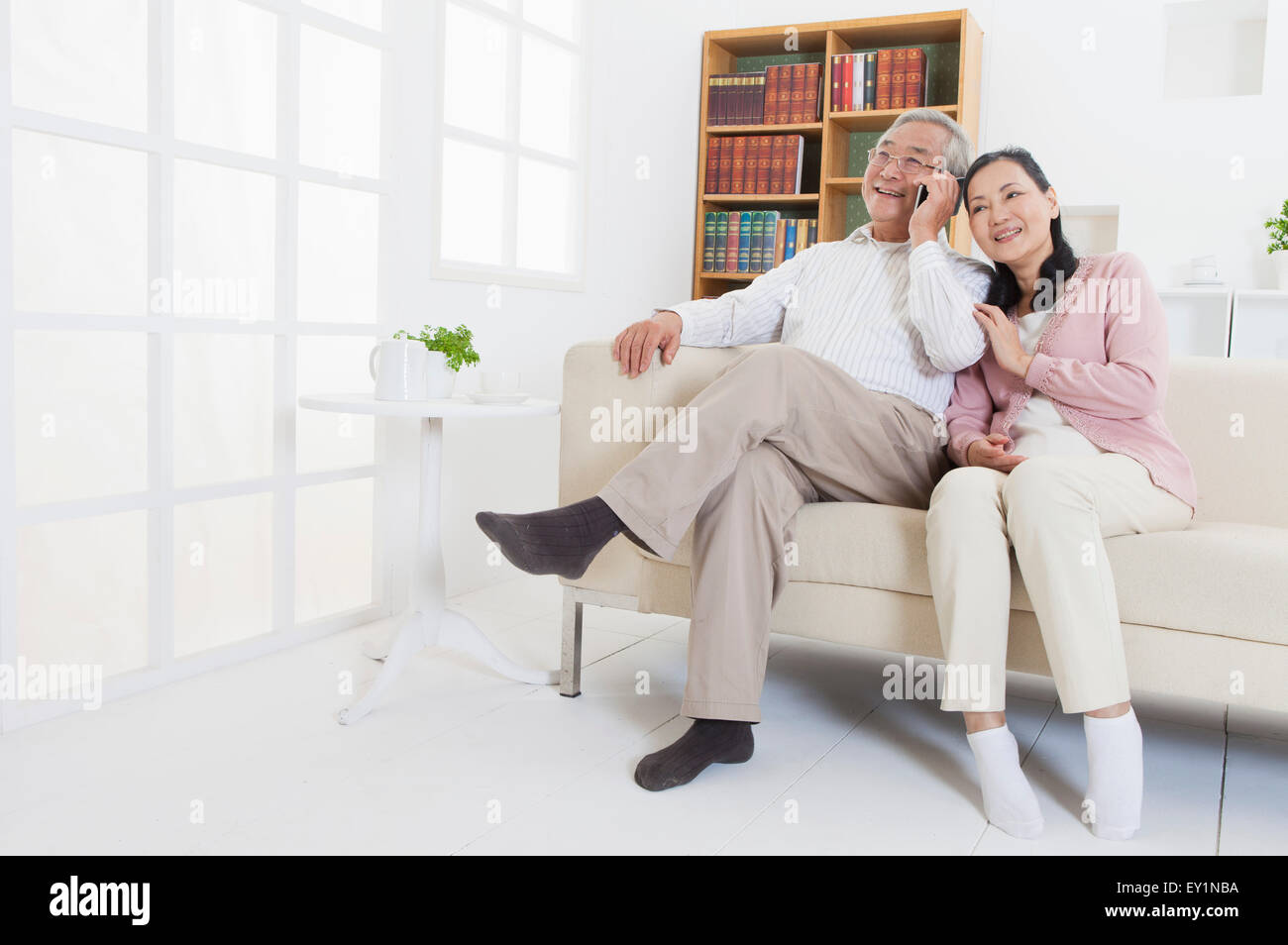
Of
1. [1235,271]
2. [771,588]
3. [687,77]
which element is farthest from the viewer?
[687,77]

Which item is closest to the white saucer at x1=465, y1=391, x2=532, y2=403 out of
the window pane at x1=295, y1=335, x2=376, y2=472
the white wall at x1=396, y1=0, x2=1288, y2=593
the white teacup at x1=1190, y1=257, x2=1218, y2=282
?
the window pane at x1=295, y1=335, x2=376, y2=472

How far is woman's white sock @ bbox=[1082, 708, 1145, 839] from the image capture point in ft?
4.92

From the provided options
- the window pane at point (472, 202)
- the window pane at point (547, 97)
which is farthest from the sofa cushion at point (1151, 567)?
the window pane at point (547, 97)

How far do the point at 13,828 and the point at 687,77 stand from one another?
3302 mm

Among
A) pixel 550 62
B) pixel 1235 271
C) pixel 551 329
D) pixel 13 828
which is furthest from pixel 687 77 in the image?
pixel 13 828

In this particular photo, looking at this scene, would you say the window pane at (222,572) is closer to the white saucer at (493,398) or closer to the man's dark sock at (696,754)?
the white saucer at (493,398)

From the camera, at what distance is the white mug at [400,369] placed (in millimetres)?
2023

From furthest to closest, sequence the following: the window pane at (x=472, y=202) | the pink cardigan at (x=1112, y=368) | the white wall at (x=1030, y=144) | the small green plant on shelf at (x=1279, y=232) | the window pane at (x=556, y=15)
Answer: the small green plant on shelf at (x=1279, y=232), the white wall at (x=1030, y=144), the window pane at (x=556, y=15), the window pane at (x=472, y=202), the pink cardigan at (x=1112, y=368)

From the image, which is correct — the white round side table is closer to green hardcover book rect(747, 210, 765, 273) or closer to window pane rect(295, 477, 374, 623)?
window pane rect(295, 477, 374, 623)

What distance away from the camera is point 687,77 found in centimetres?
397

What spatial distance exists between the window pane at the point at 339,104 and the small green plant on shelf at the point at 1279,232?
2784 millimetres

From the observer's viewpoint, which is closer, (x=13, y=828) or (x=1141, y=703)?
(x=13, y=828)

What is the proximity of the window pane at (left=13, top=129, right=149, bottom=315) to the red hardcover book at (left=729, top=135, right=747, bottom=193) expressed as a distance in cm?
240
